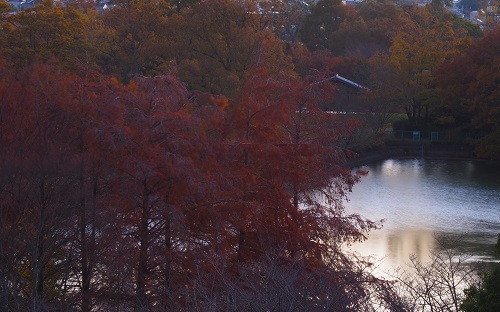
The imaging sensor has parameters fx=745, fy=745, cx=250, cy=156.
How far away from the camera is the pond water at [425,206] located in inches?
474

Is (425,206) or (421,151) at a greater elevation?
(421,151)

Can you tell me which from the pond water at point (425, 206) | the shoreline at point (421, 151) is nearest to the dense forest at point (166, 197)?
→ the pond water at point (425, 206)

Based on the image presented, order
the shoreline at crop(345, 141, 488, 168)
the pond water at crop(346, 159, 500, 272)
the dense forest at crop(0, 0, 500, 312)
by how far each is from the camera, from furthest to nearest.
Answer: the shoreline at crop(345, 141, 488, 168) → the pond water at crop(346, 159, 500, 272) → the dense forest at crop(0, 0, 500, 312)

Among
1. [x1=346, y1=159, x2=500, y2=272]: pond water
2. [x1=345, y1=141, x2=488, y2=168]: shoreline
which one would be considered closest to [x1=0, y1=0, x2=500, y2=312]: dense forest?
[x1=346, y1=159, x2=500, y2=272]: pond water

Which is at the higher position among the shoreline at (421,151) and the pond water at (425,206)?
the shoreline at (421,151)

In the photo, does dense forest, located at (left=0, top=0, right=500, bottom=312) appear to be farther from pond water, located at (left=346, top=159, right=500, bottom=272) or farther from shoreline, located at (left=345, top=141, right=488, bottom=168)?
shoreline, located at (left=345, top=141, right=488, bottom=168)

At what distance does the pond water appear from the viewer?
39.5 ft

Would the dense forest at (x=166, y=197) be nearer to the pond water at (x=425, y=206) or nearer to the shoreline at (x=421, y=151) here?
the pond water at (x=425, y=206)

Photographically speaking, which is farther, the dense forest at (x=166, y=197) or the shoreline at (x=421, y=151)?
the shoreline at (x=421, y=151)

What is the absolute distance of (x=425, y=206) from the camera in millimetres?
15477

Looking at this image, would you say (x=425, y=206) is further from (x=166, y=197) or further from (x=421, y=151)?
(x=166, y=197)

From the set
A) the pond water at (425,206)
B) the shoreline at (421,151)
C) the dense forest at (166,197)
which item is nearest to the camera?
the dense forest at (166,197)

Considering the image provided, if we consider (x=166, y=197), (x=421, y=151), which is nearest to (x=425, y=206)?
(x=421, y=151)

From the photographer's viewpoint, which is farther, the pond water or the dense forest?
the pond water
